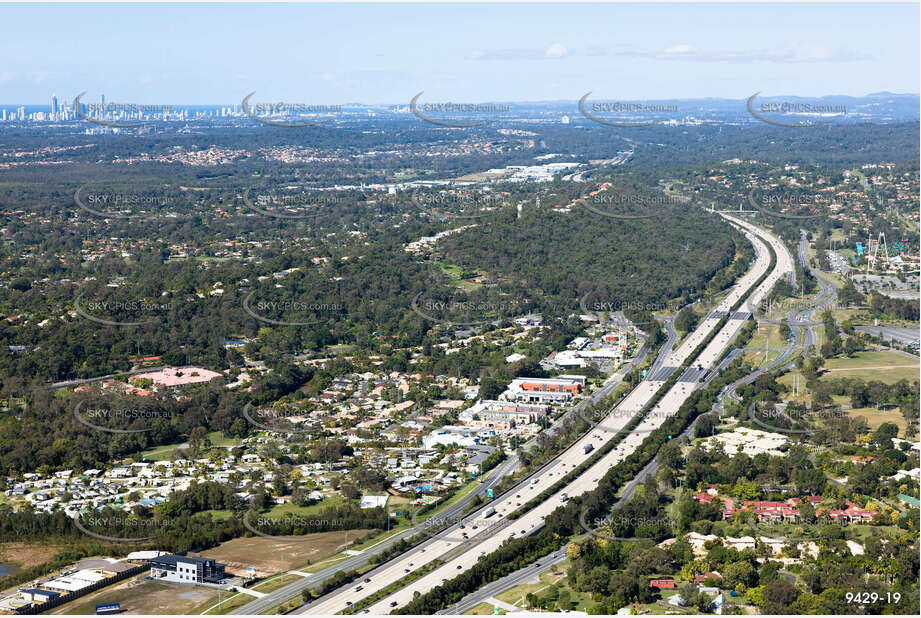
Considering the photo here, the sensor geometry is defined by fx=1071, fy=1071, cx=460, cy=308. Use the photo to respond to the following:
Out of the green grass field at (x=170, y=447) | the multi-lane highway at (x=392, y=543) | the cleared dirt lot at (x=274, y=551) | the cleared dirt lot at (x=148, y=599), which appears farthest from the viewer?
the green grass field at (x=170, y=447)

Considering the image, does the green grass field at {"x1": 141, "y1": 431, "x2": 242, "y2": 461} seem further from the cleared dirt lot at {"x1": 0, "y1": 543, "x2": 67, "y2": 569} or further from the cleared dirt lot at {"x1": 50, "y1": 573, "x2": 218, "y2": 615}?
the cleared dirt lot at {"x1": 50, "y1": 573, "x2": 218, "y2": 615}

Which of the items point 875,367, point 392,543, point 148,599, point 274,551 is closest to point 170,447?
point 274,551

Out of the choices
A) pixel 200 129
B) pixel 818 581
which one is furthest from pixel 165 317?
pixel 200 129

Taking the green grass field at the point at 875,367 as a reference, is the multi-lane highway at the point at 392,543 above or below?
below

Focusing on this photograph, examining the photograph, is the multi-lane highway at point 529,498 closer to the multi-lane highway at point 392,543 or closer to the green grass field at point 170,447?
the multi-lane highway at point 392,543

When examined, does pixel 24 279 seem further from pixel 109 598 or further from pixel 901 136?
pixel 901 136

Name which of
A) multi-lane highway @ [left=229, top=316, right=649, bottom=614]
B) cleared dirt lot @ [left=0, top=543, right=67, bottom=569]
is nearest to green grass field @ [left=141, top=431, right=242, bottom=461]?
cleared dirt lot @ [left=0, top=543, right=67, bottom=569]

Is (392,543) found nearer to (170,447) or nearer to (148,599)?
(148,599)

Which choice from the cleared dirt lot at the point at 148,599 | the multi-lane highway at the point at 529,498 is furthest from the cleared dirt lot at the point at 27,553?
the multi-lane highway at the point at 529,498

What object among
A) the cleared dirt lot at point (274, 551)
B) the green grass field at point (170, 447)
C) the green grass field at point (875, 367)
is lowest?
the cleared dirt lot at point (274, 551)
